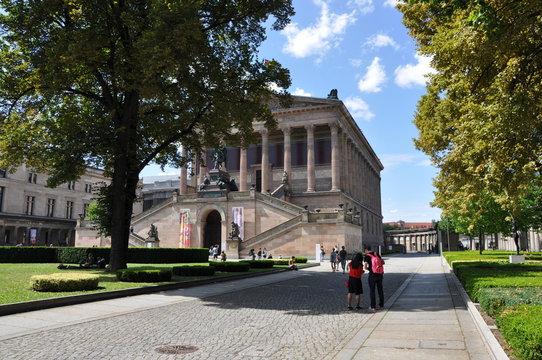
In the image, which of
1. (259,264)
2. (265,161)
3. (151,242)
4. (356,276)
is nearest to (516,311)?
(356,276)

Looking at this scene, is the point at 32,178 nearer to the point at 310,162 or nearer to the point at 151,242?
the point at 151,242

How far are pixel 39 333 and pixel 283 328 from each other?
5436 millimetres

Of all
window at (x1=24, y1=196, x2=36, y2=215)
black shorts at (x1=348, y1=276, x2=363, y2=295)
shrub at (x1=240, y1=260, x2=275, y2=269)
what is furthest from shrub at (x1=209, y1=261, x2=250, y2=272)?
window at (x1=24, y1=196, x2=36, y2=215)

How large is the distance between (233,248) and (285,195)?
59.6 ft

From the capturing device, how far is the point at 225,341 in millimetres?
8289

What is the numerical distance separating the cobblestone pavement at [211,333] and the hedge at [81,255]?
22.8 metres

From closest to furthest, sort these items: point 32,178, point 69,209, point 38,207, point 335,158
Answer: point 335,158 → point 32,178 → point 38,207 → point 69,209

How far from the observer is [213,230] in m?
56.6

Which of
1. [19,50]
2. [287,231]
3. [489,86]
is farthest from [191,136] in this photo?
[287,231]

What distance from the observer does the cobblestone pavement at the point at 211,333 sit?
23.9 ft

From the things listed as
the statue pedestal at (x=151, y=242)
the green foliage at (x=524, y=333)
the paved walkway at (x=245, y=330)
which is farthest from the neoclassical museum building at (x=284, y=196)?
the green foliage at (x=524, y=333)

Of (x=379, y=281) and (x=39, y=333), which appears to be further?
(x=379, y=281)

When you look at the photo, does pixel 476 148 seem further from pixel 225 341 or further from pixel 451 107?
pixel 225 341

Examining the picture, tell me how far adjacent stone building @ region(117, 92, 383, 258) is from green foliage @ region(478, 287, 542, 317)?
1297 inches
